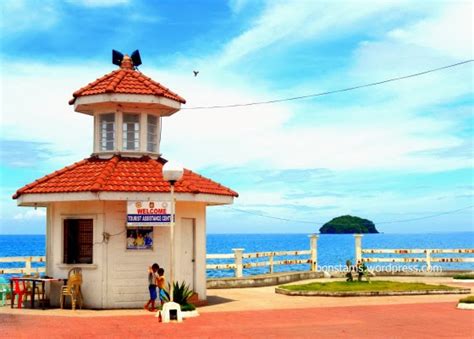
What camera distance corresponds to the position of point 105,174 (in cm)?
1852

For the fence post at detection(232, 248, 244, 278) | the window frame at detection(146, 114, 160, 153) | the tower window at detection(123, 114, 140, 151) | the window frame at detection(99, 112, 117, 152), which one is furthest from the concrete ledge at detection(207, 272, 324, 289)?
the window frame at detection(99, 112, 117, 152)

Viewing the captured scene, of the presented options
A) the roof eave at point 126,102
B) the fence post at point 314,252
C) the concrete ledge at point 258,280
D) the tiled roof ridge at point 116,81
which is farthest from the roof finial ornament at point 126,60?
the fence post at point 314,252

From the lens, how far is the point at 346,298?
20.9 m

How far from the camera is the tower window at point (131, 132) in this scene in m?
20.3

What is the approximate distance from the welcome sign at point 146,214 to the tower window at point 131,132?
3.05 m

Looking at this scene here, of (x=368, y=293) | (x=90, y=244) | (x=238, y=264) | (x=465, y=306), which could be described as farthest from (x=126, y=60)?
(x=465, y=306)

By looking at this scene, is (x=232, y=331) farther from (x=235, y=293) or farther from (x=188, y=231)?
(x=235, y=293)

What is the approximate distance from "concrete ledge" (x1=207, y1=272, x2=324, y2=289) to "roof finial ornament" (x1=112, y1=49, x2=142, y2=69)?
856 centimetres

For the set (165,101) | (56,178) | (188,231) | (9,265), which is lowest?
→ (9,265)

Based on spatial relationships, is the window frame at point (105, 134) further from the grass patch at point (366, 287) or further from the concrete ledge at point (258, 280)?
the grass patch at point (366, 287)

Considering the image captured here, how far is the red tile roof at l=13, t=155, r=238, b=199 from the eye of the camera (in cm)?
1805

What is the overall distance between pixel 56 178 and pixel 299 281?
12.3 metres

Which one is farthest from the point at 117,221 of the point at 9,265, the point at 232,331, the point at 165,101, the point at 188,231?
the point at 9,265

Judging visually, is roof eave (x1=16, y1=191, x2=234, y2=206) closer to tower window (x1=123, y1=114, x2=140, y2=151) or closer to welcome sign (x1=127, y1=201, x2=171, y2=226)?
welcome sign (x1=127, y1=201, x2=171, y2=226)
